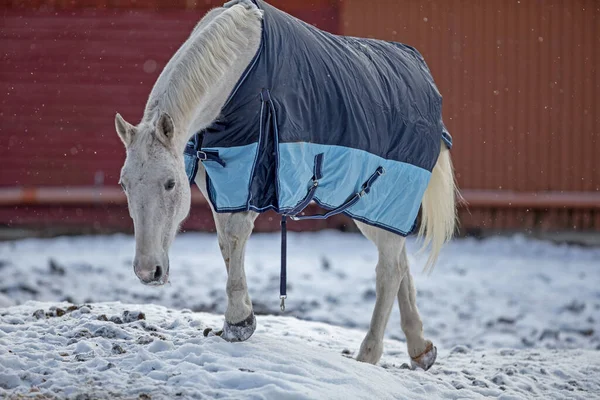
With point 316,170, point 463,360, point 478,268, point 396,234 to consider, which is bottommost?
point 478,268

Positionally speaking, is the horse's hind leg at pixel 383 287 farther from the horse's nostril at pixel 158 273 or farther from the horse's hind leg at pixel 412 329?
the horse's nostril at pixel 158 273

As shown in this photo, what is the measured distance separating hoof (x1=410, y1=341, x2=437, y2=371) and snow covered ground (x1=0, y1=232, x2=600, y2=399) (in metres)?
0.11

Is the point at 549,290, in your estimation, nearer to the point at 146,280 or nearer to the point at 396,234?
the point at 396,234

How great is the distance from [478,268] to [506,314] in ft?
5.51

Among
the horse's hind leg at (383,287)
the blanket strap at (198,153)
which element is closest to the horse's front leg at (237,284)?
the blanket strap at (198,153)

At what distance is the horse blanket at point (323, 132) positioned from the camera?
11.0 ft

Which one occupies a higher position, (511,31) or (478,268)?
(511,31)

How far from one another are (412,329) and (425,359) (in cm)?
17

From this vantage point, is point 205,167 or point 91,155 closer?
point 205,167

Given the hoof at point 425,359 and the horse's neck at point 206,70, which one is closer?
the horse's neck at point 206,70

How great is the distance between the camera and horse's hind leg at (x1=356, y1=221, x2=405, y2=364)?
156 inches

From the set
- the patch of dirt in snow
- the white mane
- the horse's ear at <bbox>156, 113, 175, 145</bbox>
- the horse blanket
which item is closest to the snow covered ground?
the patch of dirt in snow

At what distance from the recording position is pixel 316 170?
3580 millimetres

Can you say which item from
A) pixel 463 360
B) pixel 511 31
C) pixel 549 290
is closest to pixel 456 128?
pixel 511 31
